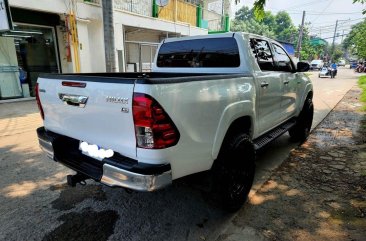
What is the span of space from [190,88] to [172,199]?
167 cm

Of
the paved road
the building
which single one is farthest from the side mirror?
the building

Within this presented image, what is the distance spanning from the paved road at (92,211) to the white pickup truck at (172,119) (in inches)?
19.1

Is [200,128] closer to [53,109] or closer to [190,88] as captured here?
[190,88]

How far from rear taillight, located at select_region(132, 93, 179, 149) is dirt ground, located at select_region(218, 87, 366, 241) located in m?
1.24

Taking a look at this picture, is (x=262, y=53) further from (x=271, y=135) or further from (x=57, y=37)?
(x=57, y=37)

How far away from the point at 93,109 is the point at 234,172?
5.14ft

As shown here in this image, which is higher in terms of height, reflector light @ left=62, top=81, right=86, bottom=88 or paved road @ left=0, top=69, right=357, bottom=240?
reflector light @ left=62, top=81, right=86, bottom=88

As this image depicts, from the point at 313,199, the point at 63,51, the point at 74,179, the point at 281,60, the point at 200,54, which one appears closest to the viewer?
the point at 74,179

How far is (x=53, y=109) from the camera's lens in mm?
2734

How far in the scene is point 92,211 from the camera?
9.82ft

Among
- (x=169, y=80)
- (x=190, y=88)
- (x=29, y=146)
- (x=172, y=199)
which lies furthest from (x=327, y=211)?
(x=29, y=146)

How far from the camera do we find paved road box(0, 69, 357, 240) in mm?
2625

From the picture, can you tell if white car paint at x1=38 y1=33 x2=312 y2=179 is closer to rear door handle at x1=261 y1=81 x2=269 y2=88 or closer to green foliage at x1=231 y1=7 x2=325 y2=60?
rear door handle at x1=261 y1=81 x2=269 y2=88

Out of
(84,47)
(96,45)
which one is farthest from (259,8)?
(96,45)
